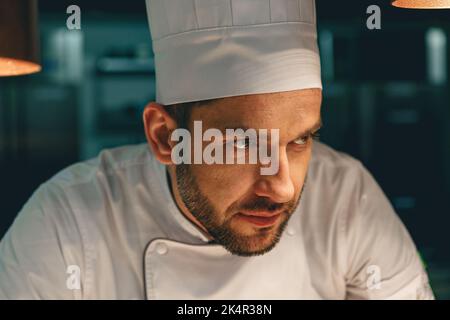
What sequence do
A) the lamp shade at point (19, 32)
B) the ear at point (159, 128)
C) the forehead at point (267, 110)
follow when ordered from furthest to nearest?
the ear at point (159, 128)
the forehead at point (267, 110)
the lamp shade at point (19, 32)

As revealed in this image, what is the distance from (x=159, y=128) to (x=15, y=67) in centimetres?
28

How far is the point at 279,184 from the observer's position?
42.5 inches

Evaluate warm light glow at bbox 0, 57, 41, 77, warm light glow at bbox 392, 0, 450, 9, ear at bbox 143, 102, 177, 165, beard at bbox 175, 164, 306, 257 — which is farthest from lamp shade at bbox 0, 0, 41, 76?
warm light glow at bbox 392, 0, 450, 9

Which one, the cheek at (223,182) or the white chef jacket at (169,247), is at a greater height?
the cheek at (223,182)

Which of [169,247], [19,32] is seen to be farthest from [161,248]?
[19,32]

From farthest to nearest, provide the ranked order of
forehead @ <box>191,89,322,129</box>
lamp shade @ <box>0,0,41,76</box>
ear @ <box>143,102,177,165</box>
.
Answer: ear @ <box>143,102,177,165</box> < forehead @ <box>191,89,322,129</box> < lamp shade @ <box>0,0,41,76</box>

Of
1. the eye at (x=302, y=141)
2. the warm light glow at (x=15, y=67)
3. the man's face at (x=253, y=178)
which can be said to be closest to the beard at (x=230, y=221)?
the man's face at (x=253, y=178)

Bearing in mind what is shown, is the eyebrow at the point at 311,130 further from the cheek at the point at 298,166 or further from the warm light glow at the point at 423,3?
the warm light glow at the point at 423,3

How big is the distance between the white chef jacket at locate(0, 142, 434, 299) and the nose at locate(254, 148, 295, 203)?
23cm

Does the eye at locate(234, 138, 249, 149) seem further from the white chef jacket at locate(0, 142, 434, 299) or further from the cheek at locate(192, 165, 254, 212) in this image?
the white chef jacket at locate(0, 142, 434, 299)

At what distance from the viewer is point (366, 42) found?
1.75 metres

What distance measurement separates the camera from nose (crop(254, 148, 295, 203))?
1.08m

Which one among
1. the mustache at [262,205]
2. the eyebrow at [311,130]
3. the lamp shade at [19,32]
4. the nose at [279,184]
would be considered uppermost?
the lamp shade at [19,32]

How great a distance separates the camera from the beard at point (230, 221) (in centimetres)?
113
